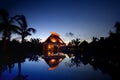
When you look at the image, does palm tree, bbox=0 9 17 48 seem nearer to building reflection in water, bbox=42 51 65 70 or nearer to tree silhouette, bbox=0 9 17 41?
tree silhouette, bbox=0 9 17 41

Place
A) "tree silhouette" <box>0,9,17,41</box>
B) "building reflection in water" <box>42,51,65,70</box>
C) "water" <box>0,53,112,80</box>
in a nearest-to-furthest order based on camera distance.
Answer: "water" <box>0,53,112,80</box> < "building reflection in water" <box>42,51,65,70</box> < "tree silhouette" <box>0,9,17,41</box>

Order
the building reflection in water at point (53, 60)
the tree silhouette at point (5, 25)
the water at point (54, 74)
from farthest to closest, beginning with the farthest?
the tree silhouette at point (5, 25)
the building reflection in water at point (53, 60)
the water at point (54, 74)

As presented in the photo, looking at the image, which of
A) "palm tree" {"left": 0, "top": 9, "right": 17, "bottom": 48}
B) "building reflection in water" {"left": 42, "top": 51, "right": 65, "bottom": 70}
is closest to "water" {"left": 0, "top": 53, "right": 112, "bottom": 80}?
"building reflection in water" {"left": 42, "top": 51, "right": 65, "bottom": 70}

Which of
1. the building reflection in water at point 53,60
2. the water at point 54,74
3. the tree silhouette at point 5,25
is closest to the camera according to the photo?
the water at point 54,74

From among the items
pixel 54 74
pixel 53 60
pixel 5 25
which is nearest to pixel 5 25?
pixel 5 25

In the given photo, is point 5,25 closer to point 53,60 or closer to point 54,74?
point 53,60

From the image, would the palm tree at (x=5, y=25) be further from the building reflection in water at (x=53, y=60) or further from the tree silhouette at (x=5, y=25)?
the building reflection in water at (x=53, y=60)

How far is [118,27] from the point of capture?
1020 inches

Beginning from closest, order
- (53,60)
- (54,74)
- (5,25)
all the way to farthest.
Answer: (54,74) → (53,60) → (5,25)

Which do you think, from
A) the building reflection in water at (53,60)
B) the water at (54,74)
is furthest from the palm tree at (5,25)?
the water at (54,74)

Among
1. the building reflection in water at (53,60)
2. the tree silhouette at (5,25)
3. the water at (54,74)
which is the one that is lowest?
the water at (54,74)

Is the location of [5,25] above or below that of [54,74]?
above

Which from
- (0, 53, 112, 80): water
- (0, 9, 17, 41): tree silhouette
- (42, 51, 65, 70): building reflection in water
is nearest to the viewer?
(0, 53, 112, 80): water

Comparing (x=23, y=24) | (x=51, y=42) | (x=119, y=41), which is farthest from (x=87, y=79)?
(x=51, y=42)
